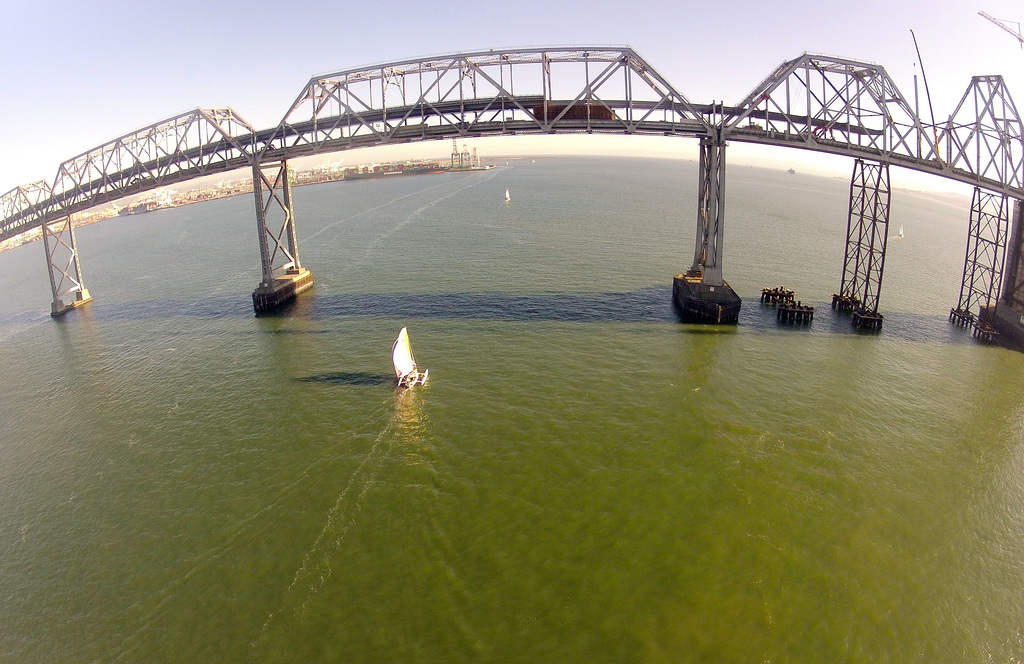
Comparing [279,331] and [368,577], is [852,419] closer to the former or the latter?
[368,577]

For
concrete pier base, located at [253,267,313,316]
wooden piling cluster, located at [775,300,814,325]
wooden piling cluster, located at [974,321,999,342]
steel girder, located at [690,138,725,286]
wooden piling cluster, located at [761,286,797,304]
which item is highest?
steel girder, located at [690,138,725,286]

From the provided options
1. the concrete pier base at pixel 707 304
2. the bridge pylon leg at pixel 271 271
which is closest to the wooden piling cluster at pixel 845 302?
the concrete pier base at pixel 707 304

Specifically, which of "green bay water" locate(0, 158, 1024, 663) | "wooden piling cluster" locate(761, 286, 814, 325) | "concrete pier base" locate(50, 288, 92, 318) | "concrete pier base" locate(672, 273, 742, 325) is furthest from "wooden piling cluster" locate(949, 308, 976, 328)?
"concrete pier base" locate(50, 288, 92, 318)

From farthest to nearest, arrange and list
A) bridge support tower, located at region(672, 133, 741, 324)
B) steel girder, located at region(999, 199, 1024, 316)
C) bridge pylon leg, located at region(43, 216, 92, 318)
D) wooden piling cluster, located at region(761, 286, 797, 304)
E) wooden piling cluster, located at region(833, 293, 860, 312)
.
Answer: bridge pylon leg, located at region(43, 216, 92, 318) < wooden piling cluster, located at region(833, 293, 860, 312) < wooden piling cluster, located at region(761, 286, 797, 304) < bridge support tower, located at region(672, 133, 741, 324) < steel girder, located at region(999, 199, 1024, 316)

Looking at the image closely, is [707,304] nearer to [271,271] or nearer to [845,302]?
[845,302]

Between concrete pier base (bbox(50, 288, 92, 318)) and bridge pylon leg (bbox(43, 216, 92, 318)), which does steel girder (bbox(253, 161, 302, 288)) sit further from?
concrete pier base (bbox(50, 288, 92, 318))

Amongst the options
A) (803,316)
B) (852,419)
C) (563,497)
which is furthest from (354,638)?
(803,316)

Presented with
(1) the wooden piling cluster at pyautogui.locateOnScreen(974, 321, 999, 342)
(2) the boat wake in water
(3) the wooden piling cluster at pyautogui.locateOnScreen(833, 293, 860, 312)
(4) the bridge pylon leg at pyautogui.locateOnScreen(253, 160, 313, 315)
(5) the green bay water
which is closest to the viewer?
(5) the green bay water

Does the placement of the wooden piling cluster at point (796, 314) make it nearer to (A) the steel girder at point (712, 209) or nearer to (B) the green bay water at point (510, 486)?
(B) the green bay water at point (510, 486)
